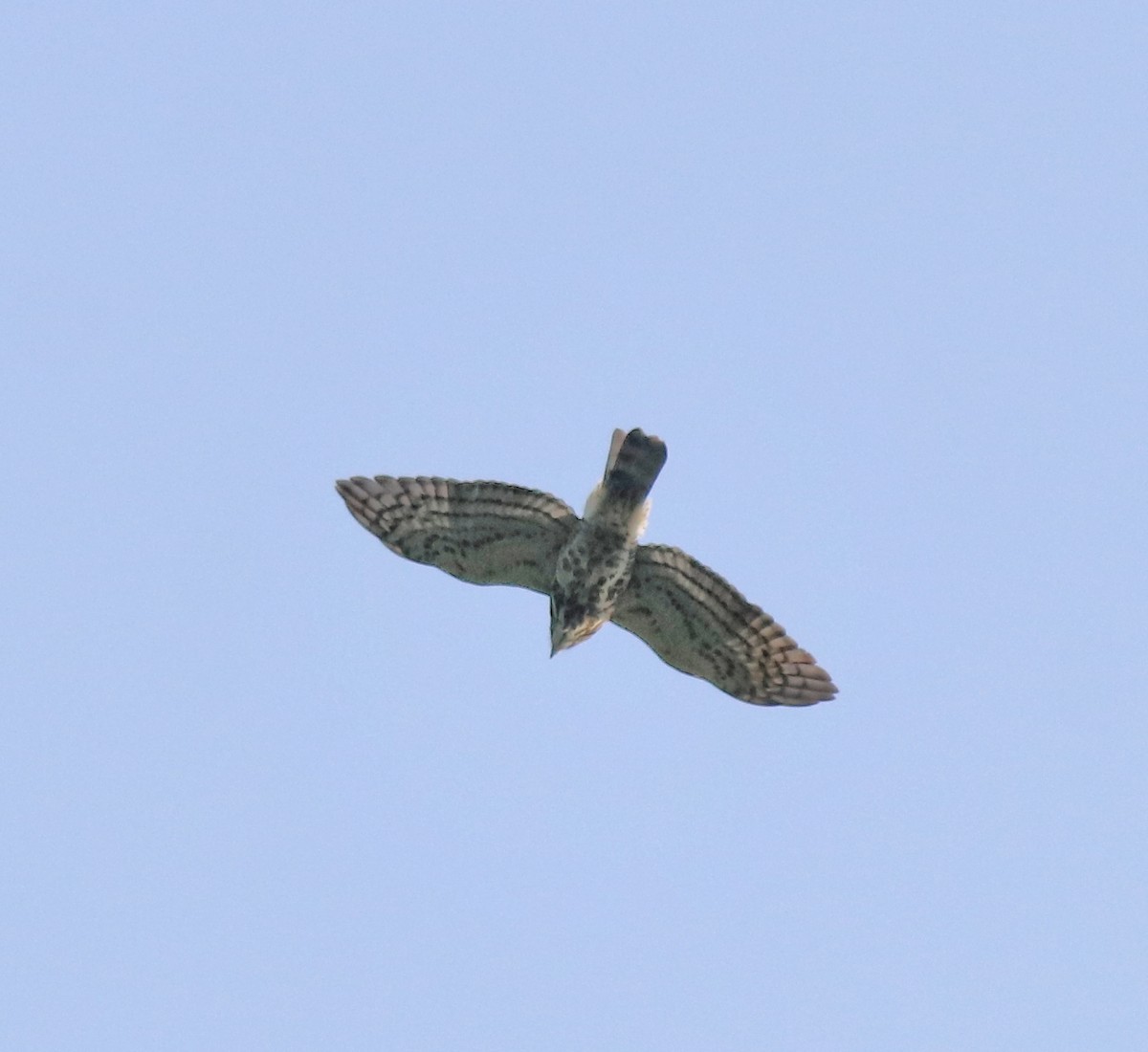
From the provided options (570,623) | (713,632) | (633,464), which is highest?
(633,464)

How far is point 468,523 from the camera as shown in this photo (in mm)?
14375

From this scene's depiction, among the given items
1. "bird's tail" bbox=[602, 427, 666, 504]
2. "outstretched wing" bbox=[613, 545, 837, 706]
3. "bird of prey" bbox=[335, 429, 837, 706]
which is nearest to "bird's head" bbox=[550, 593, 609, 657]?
"bird of prey" bbox=[335, 429, 837, 706]

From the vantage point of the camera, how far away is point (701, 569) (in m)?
14.2

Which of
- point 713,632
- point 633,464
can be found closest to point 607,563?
point 633,464

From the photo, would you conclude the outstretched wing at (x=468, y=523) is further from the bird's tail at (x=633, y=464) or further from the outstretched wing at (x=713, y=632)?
the outstretched wing at (x=713, y=632)

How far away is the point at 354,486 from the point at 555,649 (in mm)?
2266

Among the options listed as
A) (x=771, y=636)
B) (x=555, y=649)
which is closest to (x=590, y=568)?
(x=555, y=649)

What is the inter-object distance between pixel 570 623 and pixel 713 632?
1.29m

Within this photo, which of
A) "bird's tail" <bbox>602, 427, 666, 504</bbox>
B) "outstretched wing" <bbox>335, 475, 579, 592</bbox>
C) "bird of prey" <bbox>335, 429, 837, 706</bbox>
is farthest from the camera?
"outstretched wing" <bbox>335, 475, 579, 592</bbox>

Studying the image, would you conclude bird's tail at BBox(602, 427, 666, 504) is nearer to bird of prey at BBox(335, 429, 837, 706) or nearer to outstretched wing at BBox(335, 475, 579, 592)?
bird of prey at BBox(335, 429, 837, 706)

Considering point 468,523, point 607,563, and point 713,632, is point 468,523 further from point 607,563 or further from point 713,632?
point 713,632

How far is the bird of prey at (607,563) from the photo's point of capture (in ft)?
46.0

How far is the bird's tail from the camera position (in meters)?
13.8

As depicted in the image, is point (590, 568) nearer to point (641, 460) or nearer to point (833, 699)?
point (641, 460)
